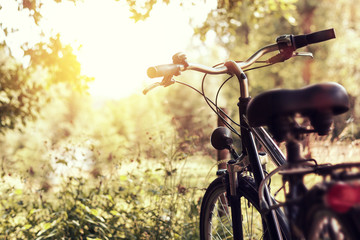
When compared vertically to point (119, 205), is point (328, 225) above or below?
below

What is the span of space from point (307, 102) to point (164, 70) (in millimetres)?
644

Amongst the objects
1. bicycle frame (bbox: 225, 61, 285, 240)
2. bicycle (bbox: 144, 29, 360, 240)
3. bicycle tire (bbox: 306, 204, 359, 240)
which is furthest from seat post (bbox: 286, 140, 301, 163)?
bicycle frame (bbox: 225, 61, 285, 240)

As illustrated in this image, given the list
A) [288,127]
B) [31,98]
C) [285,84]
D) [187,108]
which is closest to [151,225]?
[288,127]

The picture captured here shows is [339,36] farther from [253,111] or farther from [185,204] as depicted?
[253,111]

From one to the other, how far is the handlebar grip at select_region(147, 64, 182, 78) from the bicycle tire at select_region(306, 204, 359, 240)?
800mm

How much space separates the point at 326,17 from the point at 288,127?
55.7 feet

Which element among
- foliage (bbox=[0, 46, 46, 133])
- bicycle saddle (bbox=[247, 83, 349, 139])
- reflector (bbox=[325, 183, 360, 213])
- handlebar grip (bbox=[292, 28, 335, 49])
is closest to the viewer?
reflector (bbox=[325, 183, 360, 213])

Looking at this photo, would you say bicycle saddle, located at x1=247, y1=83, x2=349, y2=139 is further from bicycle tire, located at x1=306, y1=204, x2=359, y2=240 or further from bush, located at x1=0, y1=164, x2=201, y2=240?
bush, located at x1=0, y1=164, x2=201, y2=240

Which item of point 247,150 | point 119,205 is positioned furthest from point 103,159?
point 247,150

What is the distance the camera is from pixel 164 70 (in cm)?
164

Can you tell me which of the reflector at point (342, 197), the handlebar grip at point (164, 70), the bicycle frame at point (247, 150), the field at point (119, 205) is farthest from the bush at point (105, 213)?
the reflector at point (342, 197)

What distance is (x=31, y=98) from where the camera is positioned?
5.79m

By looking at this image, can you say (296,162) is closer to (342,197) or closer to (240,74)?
(342,197)

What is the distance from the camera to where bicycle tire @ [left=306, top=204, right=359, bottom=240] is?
1.02m
